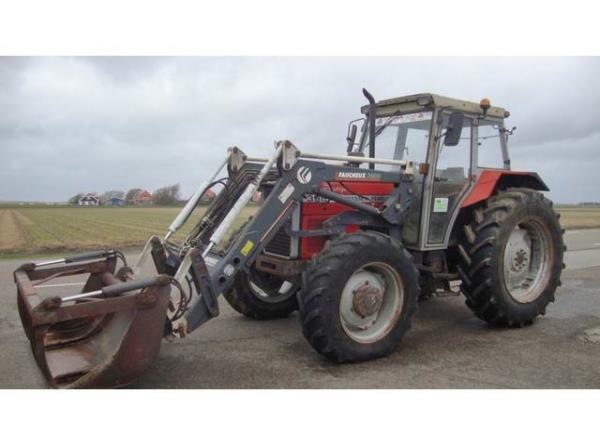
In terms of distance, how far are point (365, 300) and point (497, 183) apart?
8.95ft

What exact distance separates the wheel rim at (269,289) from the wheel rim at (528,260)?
2.56m

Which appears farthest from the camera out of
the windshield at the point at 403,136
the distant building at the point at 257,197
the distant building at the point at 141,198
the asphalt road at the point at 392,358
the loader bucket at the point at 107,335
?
the distant building at the point at 141,198

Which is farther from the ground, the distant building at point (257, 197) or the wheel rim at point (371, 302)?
the distant building at point (257, 197)

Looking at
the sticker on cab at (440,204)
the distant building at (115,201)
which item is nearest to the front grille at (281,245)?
the sticker on cab at (440,204)

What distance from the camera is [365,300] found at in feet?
15.1

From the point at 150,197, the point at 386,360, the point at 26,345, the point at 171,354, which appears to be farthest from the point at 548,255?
the point at 150,197

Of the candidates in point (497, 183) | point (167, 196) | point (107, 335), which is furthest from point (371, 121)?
point (167, 196)

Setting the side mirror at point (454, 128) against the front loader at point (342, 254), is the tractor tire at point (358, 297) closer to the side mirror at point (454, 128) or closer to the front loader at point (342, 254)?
the front loader at point (342, 254)

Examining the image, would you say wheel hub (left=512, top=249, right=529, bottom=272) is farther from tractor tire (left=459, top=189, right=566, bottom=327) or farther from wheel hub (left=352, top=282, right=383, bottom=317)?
wheel hub (left=352, top=282, right=383, bottom=317)

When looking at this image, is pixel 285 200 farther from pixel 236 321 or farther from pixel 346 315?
pixel 236 321

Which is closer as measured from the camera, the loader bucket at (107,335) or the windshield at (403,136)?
the loader bucket at (107,335)

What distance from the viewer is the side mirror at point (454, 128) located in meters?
5.41

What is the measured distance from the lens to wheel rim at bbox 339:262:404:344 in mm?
4622

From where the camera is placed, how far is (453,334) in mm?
5602
